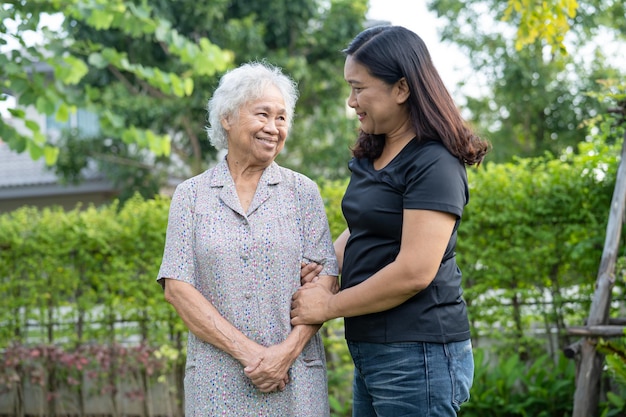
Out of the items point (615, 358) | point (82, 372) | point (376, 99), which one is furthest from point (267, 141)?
point (82, 372)

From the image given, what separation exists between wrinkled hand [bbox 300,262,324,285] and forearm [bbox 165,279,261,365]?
28 centimetres

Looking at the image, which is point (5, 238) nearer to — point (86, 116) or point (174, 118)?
point (174, 118)

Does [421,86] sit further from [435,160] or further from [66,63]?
[66,63]

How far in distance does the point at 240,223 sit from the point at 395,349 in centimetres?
67

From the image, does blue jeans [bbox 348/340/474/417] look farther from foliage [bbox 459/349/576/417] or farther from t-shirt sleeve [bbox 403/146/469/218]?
foliage [bbox 459/349/576/417]

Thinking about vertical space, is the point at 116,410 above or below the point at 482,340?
below

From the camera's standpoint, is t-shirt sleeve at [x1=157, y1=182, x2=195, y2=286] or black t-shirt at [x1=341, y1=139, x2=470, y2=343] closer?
black t-shirt at [x1=341, y1=139, x2=470, y2=343]

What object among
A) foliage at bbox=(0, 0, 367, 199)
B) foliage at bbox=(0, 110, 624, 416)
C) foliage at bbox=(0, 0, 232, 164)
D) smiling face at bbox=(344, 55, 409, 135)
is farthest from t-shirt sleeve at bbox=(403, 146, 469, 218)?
foliage at bbox=(0, 0, 367, 199)

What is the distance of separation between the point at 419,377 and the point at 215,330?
2.21 feet

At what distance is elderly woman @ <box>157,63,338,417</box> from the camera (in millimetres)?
2572

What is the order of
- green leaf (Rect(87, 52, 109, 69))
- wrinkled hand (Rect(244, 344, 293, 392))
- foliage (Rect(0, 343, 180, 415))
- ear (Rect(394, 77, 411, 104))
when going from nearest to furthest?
ear (Rect(394, 77, 411, 104)) → wrinkled hand (Rect(244, 344, 293, 392)) → green leaf (Rect(87, 52, 109, 69)) → foliage (Rect(0, 343, 180, 415))

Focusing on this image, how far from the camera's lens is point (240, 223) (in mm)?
2643

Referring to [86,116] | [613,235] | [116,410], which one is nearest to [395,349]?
[613,235]

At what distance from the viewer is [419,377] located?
238 cm
